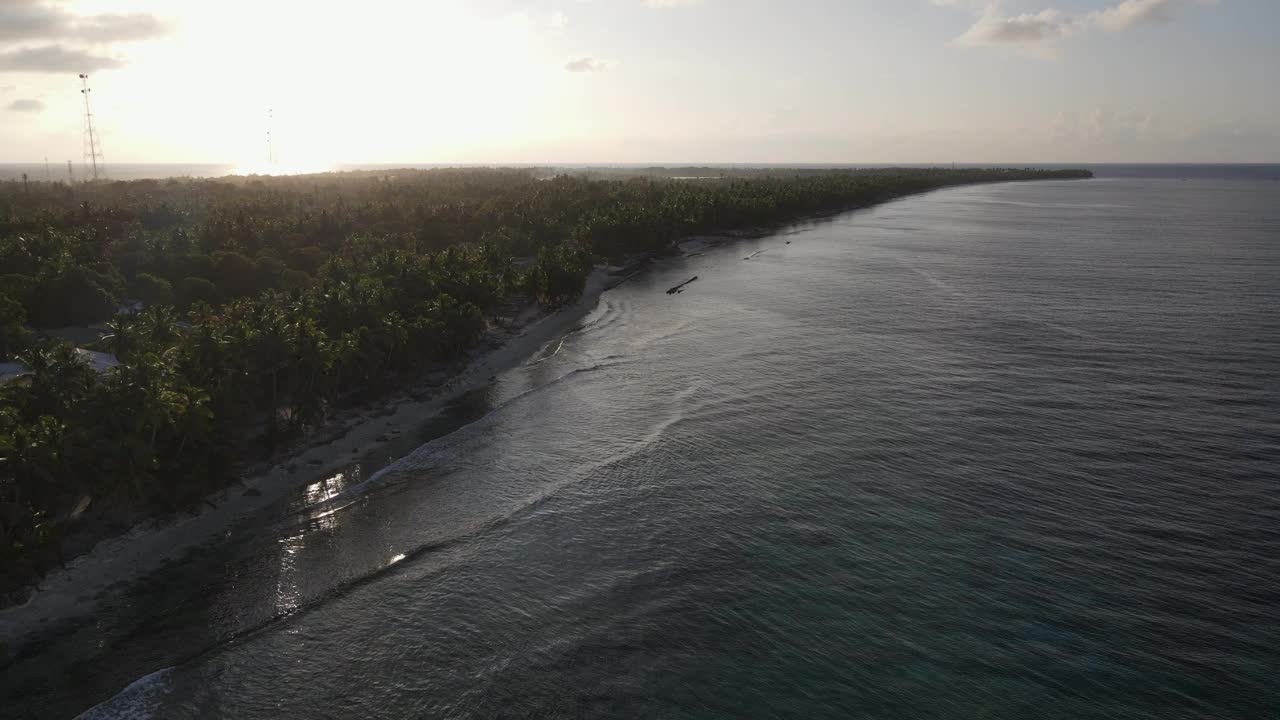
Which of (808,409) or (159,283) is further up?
(159,283)

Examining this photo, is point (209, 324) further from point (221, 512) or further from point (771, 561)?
point (771, 561)

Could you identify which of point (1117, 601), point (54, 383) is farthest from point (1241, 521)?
point (54, 383)

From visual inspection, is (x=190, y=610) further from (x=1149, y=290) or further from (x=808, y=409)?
(x=1149, y=290)

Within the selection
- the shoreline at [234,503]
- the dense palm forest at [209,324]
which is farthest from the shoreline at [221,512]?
the dense palm forest at [209,324]

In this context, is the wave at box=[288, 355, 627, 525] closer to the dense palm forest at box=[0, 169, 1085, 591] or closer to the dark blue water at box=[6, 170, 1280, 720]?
the dark blue water at box=[6, 170, 1280, 720]

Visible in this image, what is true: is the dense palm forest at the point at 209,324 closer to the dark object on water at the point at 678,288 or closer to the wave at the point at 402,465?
the wave at the point at 402,465

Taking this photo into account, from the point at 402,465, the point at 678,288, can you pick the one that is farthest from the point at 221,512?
the point at 678,288
